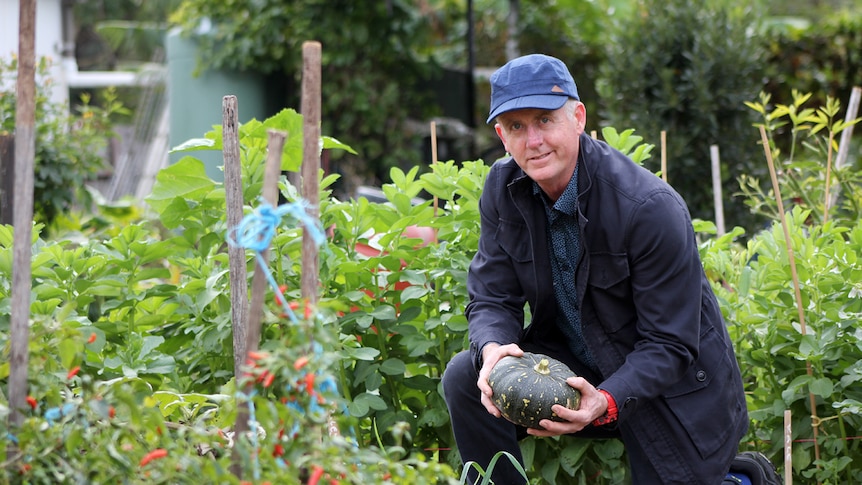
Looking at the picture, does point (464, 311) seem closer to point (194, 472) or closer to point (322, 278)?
A: point (322, 278)

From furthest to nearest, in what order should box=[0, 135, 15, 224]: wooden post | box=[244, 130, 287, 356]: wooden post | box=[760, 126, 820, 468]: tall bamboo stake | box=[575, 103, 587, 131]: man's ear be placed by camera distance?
box=[0, 135, 15, 224]: wooden post → box=[760, 126, 820, 468]: tall bamboo stake → box=[575, 103, 587, 131]: man's ear → box=[244, 130, 287, 356]: wooden post

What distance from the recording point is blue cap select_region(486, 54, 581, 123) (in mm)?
2561

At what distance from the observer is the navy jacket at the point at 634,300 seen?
Result: 252 cm

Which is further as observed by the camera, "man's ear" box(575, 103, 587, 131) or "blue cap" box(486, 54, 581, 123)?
"man's ear" box(575, 103, 587, 131)

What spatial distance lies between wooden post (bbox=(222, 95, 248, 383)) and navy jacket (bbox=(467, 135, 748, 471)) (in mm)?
661

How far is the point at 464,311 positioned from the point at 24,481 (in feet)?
4.96

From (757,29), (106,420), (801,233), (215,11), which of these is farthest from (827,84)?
(106,420)

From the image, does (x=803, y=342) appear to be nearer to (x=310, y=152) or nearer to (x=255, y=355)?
(x=310, y=152)

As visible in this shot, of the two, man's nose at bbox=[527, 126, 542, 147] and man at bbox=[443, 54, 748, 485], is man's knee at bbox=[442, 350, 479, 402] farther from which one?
man's nose at bbox=[527, 126, 542, 147]

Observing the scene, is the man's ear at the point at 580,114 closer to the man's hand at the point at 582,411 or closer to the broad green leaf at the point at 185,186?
the man's hand at the point at 582,411

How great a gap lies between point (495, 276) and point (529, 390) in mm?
453

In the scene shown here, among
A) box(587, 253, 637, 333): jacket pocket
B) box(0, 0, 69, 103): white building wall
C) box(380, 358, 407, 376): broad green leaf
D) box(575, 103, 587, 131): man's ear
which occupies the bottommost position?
box(380, 358, 407, 376): broad green leaf

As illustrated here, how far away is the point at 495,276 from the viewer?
9.22 feet

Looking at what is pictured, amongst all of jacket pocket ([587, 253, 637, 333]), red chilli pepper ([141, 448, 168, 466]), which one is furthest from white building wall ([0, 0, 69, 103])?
red chilli pepper ([141, 448, 168, 466])
